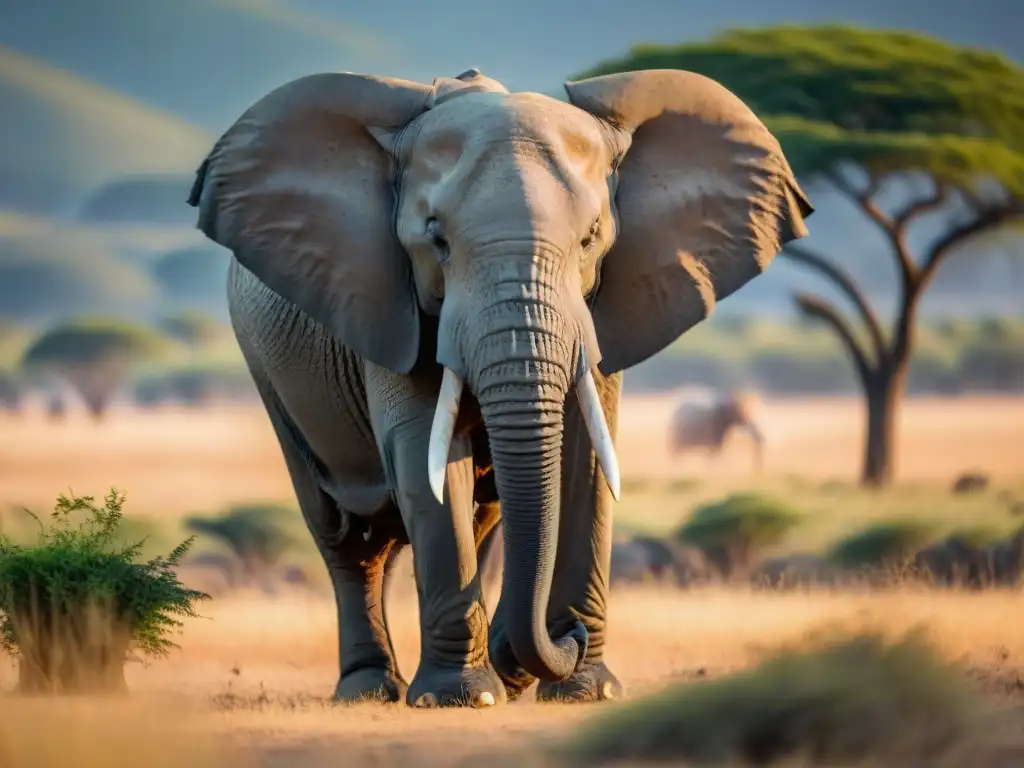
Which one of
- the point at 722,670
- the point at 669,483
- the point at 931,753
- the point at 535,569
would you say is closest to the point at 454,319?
the point at 535,569

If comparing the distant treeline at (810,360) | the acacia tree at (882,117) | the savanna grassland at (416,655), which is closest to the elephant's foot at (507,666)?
the savanna grassland at (416,655)

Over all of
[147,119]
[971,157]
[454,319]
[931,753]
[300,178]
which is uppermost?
[147,119]

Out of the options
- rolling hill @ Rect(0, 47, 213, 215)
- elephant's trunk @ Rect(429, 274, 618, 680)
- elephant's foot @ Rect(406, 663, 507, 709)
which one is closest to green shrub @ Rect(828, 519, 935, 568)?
elephant's foot @ Rect(406, 663, 507, 709)

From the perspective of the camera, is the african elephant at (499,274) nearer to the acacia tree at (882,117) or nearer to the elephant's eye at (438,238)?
the elephant's eye at (438,238)

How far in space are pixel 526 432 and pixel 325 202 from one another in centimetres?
162

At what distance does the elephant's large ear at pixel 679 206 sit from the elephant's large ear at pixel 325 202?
0.80 m

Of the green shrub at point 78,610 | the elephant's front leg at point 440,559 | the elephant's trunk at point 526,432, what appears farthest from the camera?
the green shrub at point 78,610

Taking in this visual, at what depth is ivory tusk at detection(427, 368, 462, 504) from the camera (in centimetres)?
823

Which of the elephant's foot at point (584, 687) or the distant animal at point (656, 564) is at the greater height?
the distant animal at point (656, 564)

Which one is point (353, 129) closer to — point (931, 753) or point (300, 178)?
point (300, 178)

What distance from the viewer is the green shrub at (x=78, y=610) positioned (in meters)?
9.00

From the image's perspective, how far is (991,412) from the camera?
5816 cm

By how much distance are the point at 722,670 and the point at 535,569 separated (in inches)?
106

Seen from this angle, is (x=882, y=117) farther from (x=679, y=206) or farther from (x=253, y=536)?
(x=679, y=206)
